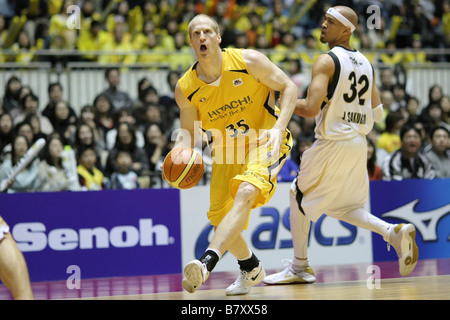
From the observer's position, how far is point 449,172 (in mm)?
10914

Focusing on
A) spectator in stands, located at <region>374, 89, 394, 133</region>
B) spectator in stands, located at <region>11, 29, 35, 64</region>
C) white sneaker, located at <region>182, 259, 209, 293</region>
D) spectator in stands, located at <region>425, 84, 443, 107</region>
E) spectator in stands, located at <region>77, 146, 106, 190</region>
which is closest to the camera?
white sneaker, located at <region>182, 259, 209, 293</region>

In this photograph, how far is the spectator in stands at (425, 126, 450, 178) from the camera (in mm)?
10898

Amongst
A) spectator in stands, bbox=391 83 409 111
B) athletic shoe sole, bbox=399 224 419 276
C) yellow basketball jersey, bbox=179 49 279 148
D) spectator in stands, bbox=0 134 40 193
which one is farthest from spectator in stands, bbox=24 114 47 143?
spectator in stands, bbox=391 83 409 111

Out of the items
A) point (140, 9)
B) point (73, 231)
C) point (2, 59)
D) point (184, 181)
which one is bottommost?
point (73, 231)

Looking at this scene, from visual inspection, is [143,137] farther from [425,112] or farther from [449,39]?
[449,39]

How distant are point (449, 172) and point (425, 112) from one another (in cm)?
248

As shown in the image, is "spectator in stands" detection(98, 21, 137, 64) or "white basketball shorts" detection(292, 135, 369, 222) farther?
"spectator in stands" detection(98, 21, 137, 64)

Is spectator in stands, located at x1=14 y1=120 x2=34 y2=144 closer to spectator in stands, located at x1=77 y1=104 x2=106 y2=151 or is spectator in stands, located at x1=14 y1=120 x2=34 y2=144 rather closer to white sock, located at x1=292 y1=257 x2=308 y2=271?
spectator in stands, located at x1=77 y1=104 x2=106 y2=151

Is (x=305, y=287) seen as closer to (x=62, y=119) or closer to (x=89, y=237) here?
(x=89, y=237)

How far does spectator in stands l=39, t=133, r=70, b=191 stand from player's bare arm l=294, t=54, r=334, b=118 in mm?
4338

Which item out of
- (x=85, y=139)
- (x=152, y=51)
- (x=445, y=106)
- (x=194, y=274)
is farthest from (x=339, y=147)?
(x=152, y=51)

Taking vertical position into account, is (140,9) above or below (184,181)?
above

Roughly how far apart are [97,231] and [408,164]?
15.1ft
